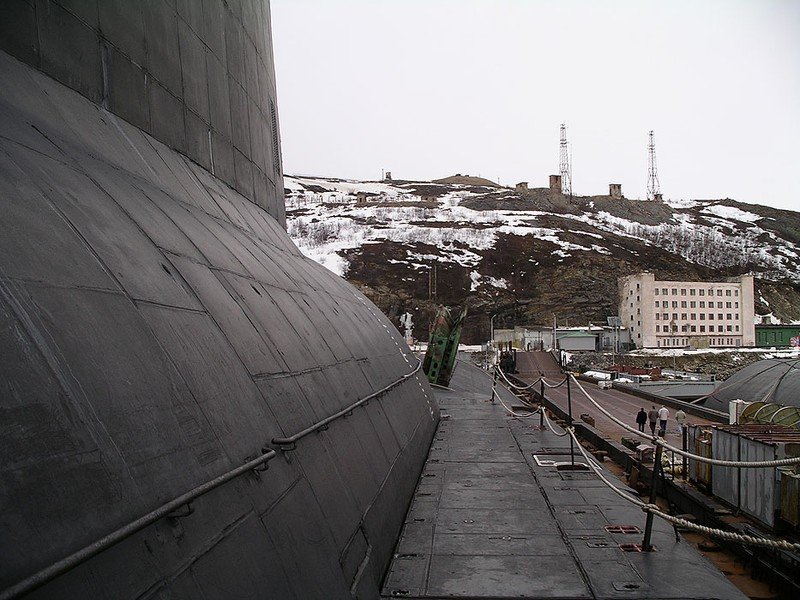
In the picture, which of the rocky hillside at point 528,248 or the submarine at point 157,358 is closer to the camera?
the submarine at point 157,358

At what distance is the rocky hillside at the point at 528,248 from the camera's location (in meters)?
81.1

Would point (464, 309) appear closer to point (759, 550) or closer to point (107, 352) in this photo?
point (759, 550)

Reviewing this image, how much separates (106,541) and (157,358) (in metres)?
1.12

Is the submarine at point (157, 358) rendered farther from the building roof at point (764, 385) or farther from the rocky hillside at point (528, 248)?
the rocky hillside at point (528, 248)

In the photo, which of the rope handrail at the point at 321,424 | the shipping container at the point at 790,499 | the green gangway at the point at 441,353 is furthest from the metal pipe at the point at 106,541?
the green gangway at the point at 441,353

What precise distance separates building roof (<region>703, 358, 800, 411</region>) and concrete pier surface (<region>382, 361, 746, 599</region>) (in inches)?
626

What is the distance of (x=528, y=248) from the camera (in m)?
94.7

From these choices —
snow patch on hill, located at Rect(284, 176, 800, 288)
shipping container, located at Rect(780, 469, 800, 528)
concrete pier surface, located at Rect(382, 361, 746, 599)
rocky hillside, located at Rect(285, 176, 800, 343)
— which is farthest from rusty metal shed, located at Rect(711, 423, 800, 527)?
snow patch on hill, located at Rect(284, 176, 800, 288)

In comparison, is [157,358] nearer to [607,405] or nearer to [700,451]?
[700,451]

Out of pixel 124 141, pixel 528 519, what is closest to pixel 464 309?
pixel 528 519

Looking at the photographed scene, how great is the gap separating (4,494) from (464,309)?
2314 cm

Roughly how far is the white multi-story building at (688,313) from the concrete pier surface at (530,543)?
64424mm

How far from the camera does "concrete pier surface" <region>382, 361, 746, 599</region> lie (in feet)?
17.0

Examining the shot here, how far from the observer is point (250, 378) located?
3779mm
